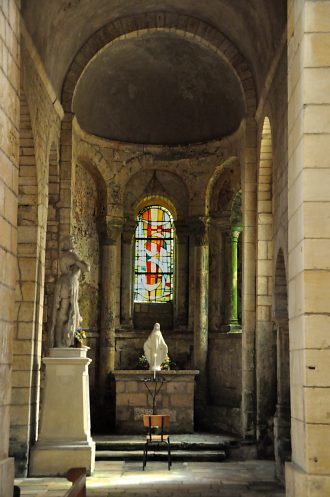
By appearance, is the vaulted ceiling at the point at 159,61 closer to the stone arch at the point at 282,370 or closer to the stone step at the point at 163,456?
the stone arch at the point at 282,370

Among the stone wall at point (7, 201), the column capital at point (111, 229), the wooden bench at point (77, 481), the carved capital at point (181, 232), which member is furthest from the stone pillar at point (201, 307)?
the wooden bench at point (77, 481)

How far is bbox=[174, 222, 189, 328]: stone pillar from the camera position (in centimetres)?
1692

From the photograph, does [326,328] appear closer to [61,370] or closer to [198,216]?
[61,370]

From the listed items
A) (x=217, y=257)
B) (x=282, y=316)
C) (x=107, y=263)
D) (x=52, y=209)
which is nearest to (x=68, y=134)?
(x=52, y=209)

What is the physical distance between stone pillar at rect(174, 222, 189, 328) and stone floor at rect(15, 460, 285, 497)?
15.9 ft

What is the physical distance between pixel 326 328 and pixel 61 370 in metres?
6.29

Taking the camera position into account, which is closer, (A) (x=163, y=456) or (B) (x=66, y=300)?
(B) (x=66, y=300)

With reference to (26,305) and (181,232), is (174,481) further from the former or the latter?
(181,232)

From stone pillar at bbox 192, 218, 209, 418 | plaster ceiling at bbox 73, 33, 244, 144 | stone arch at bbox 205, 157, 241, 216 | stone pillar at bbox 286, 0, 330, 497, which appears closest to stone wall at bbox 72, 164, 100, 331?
plaster ceiling at bbox 73, 33, 244, 144

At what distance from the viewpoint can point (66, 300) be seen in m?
12.0

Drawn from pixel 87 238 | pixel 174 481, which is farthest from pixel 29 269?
pixel 87 238

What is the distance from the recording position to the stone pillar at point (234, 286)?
16062 mm

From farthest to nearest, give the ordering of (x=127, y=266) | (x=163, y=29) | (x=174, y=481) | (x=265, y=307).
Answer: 1. (x=127, y=266)
2. (x=163, y=29)
3. (x=265, y=307)
4. (x=174, y=481)

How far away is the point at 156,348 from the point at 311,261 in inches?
377
